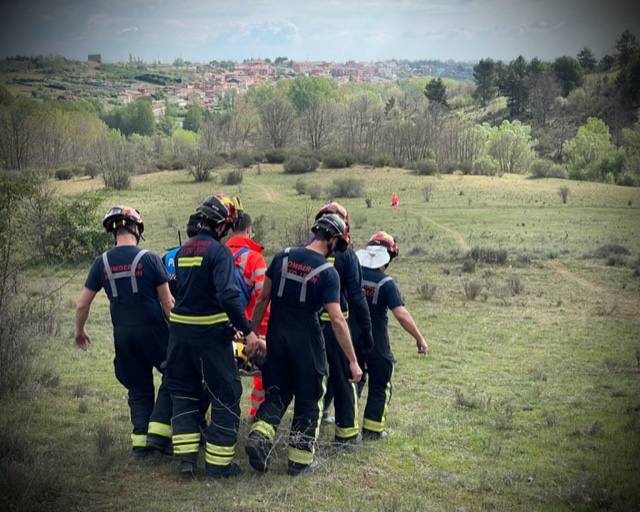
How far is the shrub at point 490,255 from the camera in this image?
2398 centimetres

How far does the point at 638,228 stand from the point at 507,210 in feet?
21.1

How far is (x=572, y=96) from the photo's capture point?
83.6 m

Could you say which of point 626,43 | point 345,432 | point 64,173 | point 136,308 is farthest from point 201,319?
point 64,173

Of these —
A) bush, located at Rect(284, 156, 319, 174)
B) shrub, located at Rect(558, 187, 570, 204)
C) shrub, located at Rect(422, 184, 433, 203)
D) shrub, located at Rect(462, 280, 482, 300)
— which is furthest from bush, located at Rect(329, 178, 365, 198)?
shrub, located at Rect(462, 280, 482, 300)

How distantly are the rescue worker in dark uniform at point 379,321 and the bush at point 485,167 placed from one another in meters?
50.2

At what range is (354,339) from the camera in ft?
25.7

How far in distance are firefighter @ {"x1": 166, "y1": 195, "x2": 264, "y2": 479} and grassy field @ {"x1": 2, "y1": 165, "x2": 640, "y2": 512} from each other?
0.30 metres

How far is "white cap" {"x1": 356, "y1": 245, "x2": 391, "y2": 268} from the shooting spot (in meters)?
7.87

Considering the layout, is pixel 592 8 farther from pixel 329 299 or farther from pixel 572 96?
pixel 572 96

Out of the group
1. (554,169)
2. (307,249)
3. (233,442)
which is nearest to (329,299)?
(307,249)

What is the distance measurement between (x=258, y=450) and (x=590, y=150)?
60913 millimetres

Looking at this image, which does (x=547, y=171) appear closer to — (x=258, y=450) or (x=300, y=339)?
(x=300, y=339)

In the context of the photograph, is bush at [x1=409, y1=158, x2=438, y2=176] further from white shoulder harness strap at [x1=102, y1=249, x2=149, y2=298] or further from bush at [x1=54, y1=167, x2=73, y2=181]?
white shoulder harness strap at [x1=102, y1=249, x2=149, y2=298]

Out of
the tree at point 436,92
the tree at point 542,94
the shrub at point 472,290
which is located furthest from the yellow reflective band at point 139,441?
the tree at point 436,92
